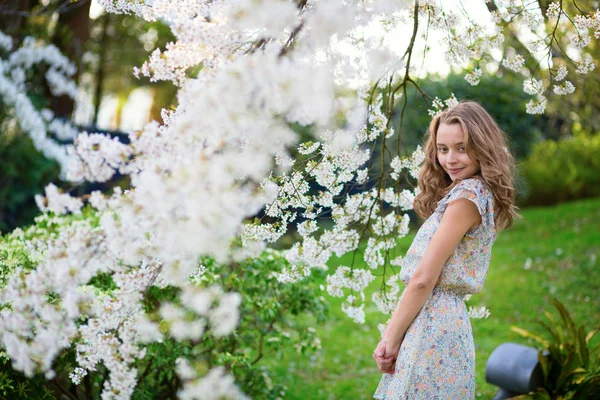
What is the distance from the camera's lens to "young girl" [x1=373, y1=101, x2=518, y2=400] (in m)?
2.01

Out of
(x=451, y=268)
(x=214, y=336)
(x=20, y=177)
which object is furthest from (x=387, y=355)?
(x=20, y=177)

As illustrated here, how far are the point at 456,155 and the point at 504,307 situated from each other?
4478mm

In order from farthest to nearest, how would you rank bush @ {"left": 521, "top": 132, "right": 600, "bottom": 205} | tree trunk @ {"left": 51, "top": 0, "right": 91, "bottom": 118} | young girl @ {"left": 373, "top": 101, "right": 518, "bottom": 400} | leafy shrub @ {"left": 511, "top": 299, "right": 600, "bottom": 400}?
bush @ {"left": 521, "top": 132, "right": 600, "bottom": 205}, tree trunk @ {"left": 51, "top": 0, "right": 91, "bottom": 118}, leafy shrub @ {"left": 511, "top": 299, "right": 600, "bottom": 400}, young girl @ {"left": 373, "top": 101, "right": 518, "bottom": 400}

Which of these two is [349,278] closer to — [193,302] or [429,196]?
[429,196]

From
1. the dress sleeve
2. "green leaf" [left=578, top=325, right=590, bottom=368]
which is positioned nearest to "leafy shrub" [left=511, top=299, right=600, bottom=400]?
"green leaf" [left=578, top=325, right=590, bottom=368]

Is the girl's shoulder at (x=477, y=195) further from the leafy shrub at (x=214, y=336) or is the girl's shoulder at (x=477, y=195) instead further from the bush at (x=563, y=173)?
the bush at (x=563, y=173)

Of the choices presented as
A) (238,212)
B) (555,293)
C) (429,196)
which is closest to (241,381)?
(429,196)

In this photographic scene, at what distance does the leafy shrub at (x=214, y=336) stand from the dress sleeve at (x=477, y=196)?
1248 millimetres

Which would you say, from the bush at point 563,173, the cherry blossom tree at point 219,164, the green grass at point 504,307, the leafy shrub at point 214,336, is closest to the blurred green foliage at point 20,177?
the leafy shrub at point 214,336

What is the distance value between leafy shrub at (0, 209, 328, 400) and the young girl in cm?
106

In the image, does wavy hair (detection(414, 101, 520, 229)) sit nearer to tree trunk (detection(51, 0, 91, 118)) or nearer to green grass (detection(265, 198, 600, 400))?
green grass (detection(265, 198, 600, 400))

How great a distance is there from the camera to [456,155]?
2148 mm

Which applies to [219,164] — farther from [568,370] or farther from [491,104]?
[491,104]

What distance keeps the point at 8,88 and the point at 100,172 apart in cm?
562
